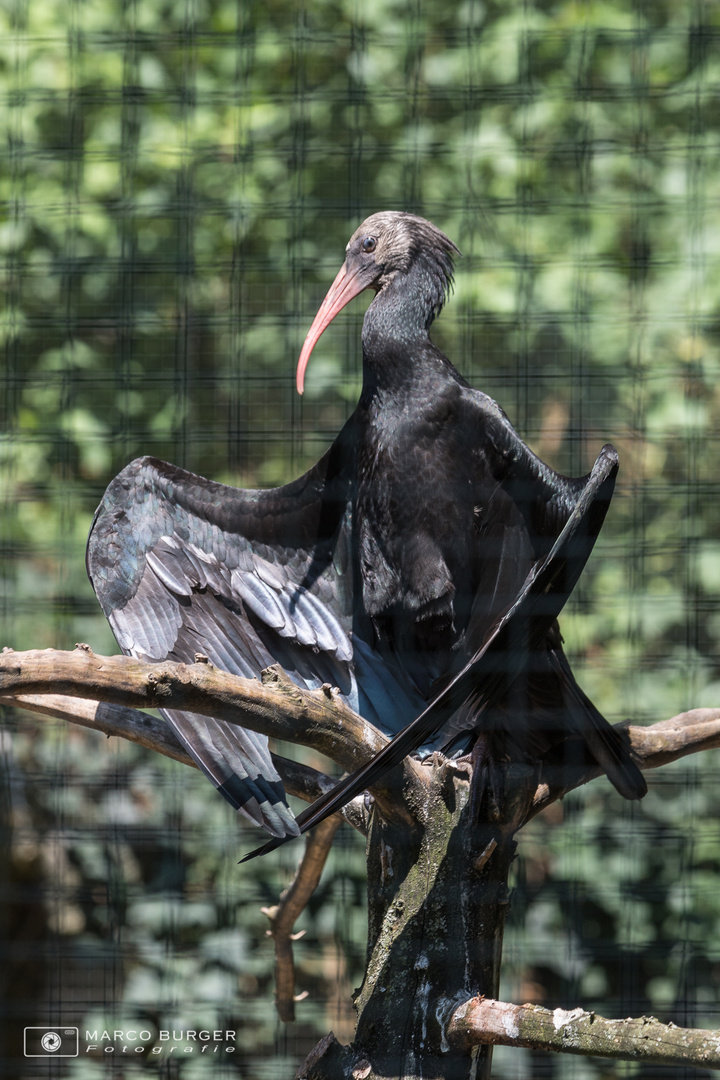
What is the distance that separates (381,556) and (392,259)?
1.53 ft

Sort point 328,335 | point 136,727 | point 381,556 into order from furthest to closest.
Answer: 1. point 328,335
2. point 381,556
3. point 136,727

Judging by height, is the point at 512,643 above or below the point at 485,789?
above

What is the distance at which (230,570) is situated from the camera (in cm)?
166

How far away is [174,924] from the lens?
2133mm

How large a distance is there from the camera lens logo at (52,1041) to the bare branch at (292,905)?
0.48 meters

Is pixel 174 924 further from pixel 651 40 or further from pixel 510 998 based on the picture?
pixel 651 40

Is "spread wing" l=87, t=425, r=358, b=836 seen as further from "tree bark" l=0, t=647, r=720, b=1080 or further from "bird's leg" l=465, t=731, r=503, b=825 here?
"bird's leg" l=465, t=731, r=503, b=825

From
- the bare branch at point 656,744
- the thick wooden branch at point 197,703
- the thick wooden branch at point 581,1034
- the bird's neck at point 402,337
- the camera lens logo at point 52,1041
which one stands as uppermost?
the bird's neck at point 402,337

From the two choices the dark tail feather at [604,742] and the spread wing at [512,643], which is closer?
the spread wing at [512,643]

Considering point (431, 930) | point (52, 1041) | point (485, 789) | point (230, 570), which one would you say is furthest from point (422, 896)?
point (52, 1041)

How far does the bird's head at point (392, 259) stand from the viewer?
5.63 ft

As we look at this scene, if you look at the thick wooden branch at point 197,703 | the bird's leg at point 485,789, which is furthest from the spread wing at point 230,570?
the bird's leg at point 485,789

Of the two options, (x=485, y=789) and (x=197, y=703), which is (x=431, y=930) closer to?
(x=485, y=789)

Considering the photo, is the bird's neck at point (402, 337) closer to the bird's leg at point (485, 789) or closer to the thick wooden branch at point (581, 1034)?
the bird's leg at point (485, 789)
